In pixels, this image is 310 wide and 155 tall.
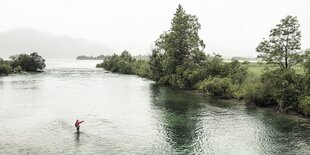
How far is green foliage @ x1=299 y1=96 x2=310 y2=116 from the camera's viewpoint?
46.8 metres

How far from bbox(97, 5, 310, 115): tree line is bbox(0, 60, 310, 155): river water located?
4.32m

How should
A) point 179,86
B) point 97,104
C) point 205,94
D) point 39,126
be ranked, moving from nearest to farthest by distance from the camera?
point 39,126 → point 97,104 → point 205,94 → point 179,86

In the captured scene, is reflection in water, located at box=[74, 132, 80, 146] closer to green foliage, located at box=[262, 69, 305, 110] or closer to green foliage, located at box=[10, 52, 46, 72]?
green foliage, located at box=[262, 69, 305, 110]

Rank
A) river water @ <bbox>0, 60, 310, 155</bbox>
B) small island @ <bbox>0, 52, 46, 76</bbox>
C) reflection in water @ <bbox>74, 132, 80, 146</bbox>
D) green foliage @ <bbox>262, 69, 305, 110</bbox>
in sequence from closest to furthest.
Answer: river water @ <bbox>0, 60, 310, 155</bbox> → reflection in water @ <bbox>74, 132, 80, 146</bbox> → green foliage @ <bbox>262, 69, 305, 110</bbox> → small island @ <bbox>0, 52, 46, 76</bbox>

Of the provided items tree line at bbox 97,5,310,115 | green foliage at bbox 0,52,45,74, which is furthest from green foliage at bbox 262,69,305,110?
green foliage at bbox 0,52,45,74

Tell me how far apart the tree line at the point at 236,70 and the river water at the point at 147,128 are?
432 cm

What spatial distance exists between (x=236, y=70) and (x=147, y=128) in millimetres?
42175

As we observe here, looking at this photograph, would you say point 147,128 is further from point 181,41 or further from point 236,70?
point 181,41

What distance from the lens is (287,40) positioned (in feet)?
195

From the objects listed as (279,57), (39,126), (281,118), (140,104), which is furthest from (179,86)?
(39,126)

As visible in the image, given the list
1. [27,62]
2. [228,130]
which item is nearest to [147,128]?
[228,130]

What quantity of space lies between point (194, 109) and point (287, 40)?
22.6 metres

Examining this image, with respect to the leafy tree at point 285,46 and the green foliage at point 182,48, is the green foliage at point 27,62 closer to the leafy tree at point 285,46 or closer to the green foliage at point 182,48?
the green foliage at point 182,48

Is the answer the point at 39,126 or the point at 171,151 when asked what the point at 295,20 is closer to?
the point at 171,151
